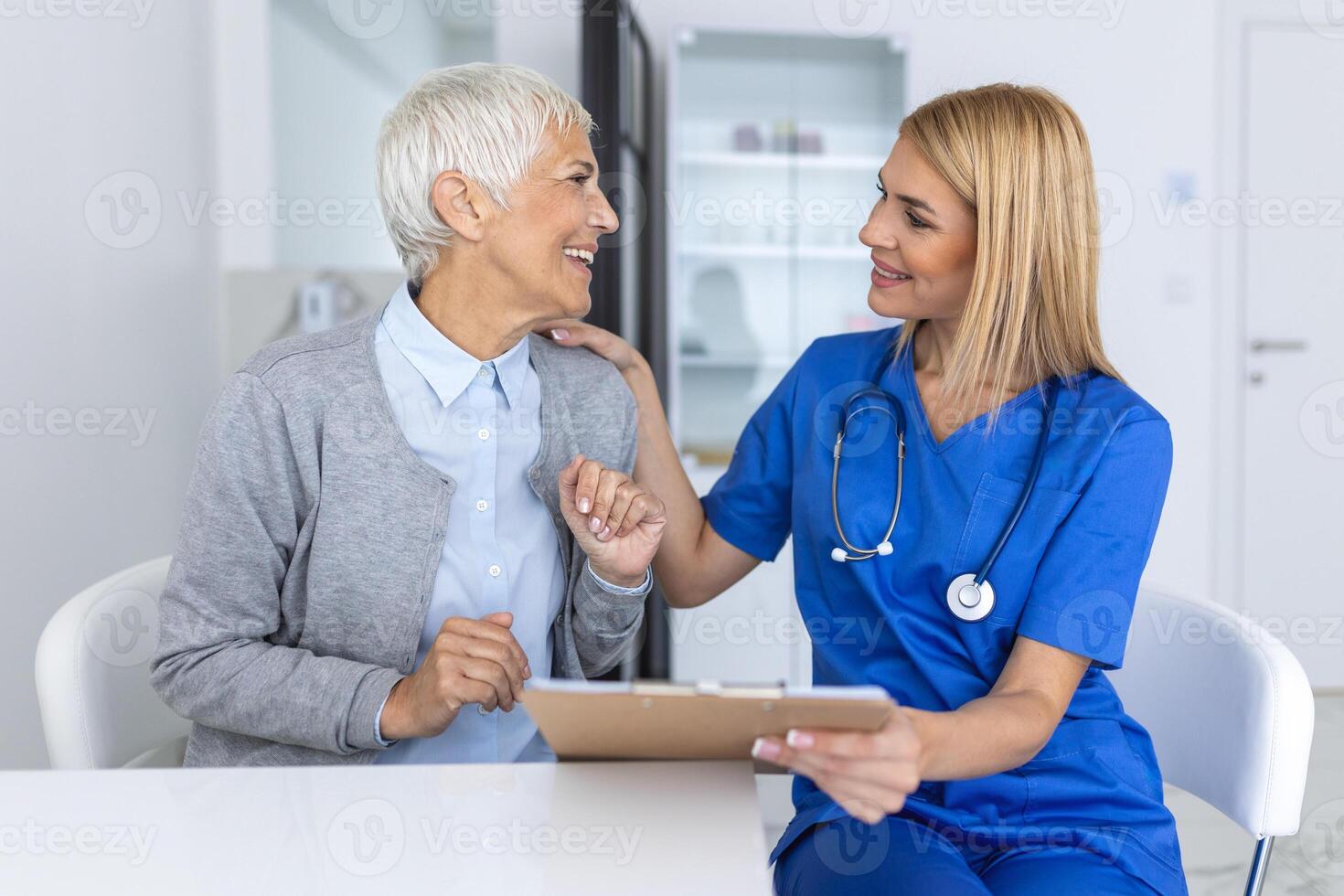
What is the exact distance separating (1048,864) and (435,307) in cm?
90

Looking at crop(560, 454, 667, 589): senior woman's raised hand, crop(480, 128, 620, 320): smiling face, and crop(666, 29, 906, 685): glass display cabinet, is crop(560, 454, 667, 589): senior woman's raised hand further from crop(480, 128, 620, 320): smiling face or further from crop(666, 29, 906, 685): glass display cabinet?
crop(666, 29, 906, 685): glass display cabinet

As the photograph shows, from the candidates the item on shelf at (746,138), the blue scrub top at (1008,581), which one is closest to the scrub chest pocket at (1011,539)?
the blue scrub top at (1008,581)

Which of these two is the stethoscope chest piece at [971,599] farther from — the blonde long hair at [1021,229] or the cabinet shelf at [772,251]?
the cabinet shelf at [772,251]

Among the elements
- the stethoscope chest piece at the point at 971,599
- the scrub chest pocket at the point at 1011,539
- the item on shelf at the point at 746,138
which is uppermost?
the item on shelf at the point at 746,138

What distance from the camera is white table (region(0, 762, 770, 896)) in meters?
0.68

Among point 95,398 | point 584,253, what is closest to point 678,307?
point 95,398

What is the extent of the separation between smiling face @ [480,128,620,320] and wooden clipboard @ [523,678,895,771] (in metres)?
0.61

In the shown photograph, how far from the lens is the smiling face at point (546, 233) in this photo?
4.09 ft

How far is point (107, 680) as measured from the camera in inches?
43.9

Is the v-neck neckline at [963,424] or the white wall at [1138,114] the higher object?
the white wall at [1138,114]

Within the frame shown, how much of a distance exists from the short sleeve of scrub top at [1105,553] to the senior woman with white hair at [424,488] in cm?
42

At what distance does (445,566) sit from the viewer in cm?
123

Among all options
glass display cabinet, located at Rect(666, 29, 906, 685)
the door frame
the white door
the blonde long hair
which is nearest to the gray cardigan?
the blonde long hair

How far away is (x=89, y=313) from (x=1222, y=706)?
202 centimetres
